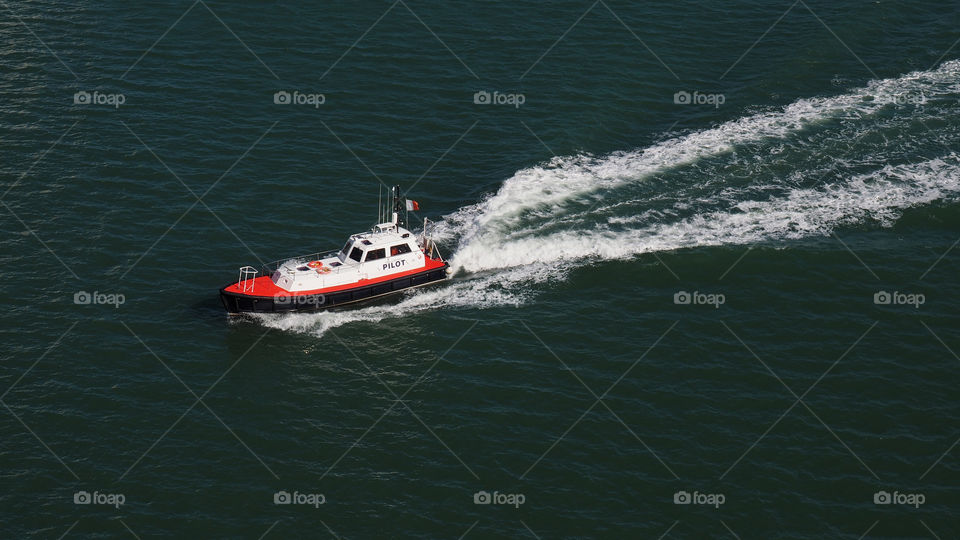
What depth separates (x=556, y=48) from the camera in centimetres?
11769

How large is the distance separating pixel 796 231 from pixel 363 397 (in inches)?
1423

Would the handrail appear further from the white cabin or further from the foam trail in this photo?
the foam trail

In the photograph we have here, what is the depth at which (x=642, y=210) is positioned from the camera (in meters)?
96.9

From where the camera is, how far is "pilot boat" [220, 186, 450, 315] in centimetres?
8719

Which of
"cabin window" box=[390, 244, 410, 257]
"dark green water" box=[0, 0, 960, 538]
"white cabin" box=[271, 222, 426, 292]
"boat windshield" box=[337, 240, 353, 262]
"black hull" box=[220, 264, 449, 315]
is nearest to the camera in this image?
"dark green water" box=[0, 0, 960, 538]

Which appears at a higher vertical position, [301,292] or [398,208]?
[398,208]

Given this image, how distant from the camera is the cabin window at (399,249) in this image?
297 feet

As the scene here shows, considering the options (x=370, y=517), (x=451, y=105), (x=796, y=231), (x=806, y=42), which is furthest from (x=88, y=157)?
(x=806, y=42)

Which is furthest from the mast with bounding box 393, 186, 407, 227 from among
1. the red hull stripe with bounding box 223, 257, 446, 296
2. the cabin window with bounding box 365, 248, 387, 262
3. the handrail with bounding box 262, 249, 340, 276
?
the handrail with bounding box 262, 249, 340, 276

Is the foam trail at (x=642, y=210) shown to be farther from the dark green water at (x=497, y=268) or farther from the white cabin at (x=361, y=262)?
the white cabin at (x=361, y=262)

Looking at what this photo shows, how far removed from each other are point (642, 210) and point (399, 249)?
19432 millimetres

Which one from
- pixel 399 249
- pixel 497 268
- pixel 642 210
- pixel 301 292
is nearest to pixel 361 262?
pixel 399 249

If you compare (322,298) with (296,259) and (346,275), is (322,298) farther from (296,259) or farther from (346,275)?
(296,259)

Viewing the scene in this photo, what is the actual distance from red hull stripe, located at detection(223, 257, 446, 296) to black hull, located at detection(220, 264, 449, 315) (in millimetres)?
241
